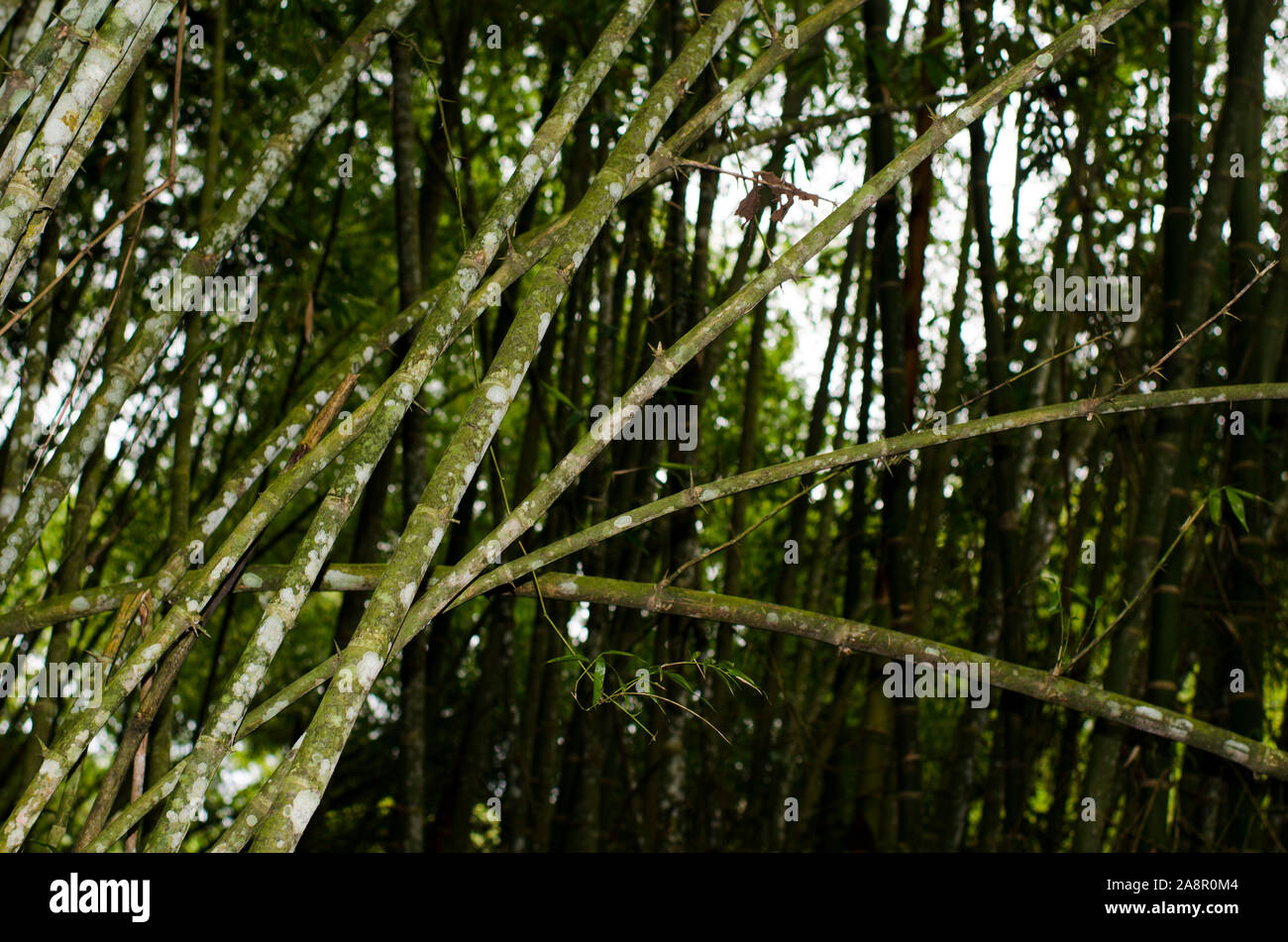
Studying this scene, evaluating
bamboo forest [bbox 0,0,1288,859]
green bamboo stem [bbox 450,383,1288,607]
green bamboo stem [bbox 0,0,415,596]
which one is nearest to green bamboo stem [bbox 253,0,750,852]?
bamboo forest [bbox 0,0,1288,859]

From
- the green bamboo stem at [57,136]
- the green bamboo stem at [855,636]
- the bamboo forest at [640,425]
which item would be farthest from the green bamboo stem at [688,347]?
the green bamboo stem at [57,136]

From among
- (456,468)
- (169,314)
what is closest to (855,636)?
(456,468)

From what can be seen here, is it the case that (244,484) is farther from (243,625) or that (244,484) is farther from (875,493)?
(243,625)

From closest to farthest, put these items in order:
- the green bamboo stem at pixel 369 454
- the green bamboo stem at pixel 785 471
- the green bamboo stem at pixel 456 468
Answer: the green bamboo stem at pixel 456 468 < the green bamboo stem at pixel 369 454 < the green bamboo stem at pixel 785 471

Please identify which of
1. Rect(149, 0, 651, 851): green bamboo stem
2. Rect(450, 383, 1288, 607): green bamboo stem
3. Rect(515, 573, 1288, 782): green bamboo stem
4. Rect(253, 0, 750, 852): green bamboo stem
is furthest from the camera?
Rect(515, 573, 1288, 782): green bamboo stem

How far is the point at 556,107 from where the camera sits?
1690 mm

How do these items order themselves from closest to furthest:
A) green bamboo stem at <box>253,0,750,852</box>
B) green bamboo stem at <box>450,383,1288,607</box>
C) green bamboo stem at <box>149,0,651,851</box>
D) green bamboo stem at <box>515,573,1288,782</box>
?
1. green bamboo stem at <box>253,0,750,852</box>
2. green bamboo stem at <box>149,0,651,851</box>
3. green bamboo stem at <box>450,383,1288,607</box>
4. green bamboo stem at <box>515,573,1288,782</box>

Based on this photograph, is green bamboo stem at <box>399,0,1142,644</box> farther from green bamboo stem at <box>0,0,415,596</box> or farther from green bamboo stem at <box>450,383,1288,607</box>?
green bamboo stem at <box>0,0,415,596</box>

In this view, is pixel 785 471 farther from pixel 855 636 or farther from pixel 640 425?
pixel 640 425

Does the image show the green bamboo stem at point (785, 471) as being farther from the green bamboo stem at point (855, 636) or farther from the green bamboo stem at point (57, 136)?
the green bamboo stem at point (57, 136)
